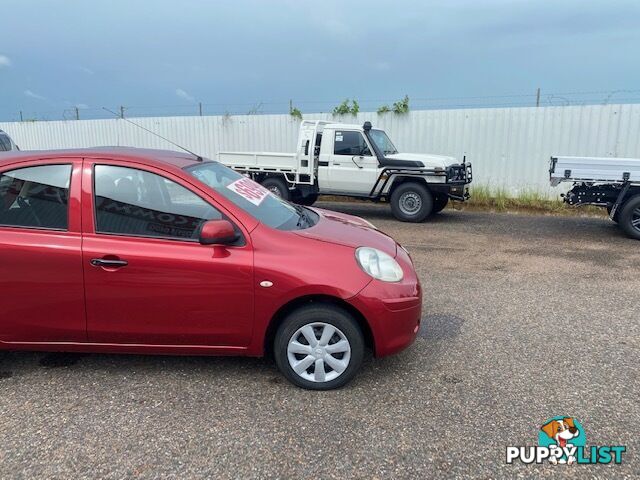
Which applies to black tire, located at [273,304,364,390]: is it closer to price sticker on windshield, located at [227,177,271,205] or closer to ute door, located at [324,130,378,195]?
price sticker on windshield, located at [227,177,271,205]

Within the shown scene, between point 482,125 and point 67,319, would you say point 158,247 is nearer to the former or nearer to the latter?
point 67,319

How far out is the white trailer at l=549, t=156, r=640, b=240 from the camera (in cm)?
848

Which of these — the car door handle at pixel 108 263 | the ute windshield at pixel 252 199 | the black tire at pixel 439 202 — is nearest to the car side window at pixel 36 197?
the car door handle at pixel 108 263

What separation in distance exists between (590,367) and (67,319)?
377cm

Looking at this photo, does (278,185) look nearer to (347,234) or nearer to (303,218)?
(303,218)

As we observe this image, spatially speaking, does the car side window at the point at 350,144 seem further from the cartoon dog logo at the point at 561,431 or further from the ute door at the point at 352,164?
the cartoon dog logo at the point at 561,431

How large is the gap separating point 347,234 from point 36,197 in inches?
85.3

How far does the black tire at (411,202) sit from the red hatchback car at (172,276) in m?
7.20

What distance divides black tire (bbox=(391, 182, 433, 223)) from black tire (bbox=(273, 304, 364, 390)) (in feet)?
24.5

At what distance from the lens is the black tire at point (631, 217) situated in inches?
333

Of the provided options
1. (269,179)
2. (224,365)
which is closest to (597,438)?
(224,365)

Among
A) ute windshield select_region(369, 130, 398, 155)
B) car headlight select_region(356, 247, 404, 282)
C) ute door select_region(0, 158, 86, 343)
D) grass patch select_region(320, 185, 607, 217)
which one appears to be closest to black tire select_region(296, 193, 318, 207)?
ute windshield select_region(369, 130, 398, 155)

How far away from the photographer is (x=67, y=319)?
339cm

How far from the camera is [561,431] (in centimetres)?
301
